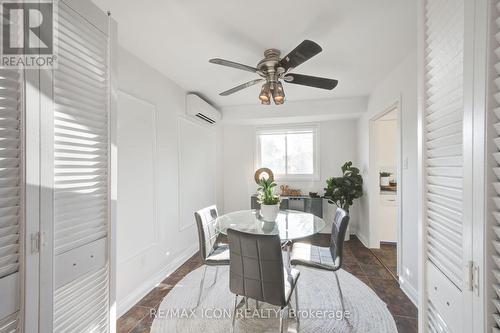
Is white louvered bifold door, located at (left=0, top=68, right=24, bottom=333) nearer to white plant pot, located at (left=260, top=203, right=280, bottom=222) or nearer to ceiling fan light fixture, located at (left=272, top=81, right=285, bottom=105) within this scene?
ceiling fan light fixture, located at (left=272, top=81, right=285, bottom=105)

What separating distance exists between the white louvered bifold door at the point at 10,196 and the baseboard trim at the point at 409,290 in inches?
114

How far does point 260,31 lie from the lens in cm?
185

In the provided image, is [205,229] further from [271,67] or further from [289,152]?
[289,152]

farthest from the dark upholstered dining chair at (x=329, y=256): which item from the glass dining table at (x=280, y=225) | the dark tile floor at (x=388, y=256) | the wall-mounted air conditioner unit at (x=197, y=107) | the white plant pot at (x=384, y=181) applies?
the wall-mounted air conditioner unit at (x=197, y=107)

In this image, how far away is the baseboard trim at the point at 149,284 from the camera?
6.76ft

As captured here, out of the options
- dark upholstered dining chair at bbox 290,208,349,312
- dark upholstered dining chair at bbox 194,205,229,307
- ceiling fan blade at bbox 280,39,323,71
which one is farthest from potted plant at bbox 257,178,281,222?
ceiling fan blade at bbox 280,39,323,71

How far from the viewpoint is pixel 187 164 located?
338 centimetres

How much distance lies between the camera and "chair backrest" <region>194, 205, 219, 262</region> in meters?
2.18

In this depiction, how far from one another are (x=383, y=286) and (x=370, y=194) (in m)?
1.44

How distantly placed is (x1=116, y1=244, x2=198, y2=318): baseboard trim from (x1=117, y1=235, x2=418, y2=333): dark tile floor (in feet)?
0.14

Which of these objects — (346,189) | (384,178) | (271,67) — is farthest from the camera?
(384,178)

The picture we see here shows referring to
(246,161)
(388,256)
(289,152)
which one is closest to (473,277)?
(388,256)

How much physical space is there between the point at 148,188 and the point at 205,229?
80 centimetres

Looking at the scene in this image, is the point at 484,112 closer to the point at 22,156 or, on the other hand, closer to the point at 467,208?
the point at 467,208
